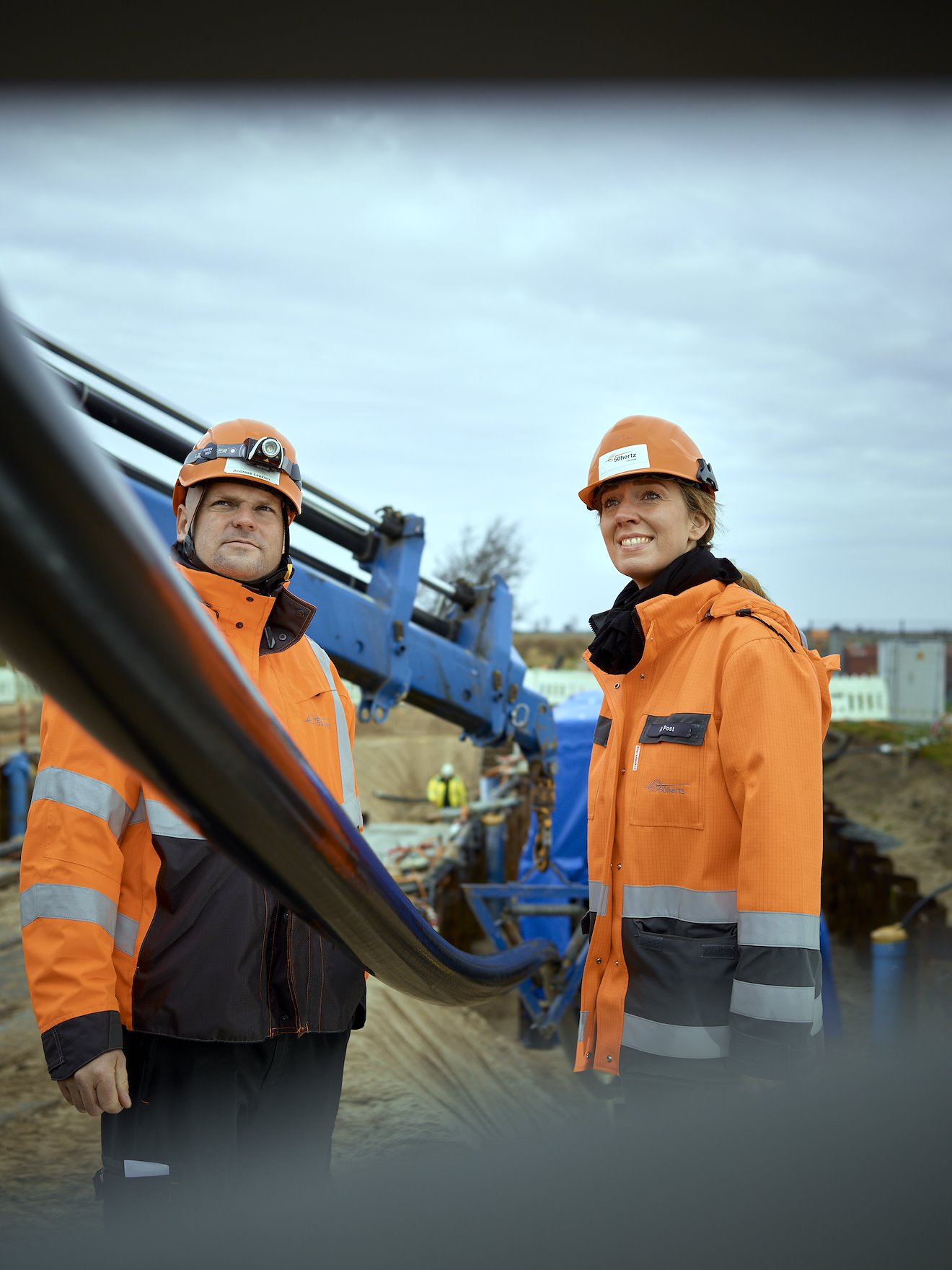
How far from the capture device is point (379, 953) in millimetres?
868

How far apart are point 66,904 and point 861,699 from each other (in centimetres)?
2797

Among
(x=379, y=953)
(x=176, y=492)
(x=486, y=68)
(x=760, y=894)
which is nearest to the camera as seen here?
(x=486, y=68)

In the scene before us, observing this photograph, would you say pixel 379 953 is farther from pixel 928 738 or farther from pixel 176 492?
pixel 928 738

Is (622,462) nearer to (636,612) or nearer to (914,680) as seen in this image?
(636,612)

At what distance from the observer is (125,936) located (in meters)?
2.19

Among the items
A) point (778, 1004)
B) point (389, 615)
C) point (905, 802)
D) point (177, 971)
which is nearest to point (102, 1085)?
point (177, 971)

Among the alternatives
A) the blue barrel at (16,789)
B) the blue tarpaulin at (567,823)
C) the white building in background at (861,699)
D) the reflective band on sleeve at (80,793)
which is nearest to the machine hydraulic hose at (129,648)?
→ the reflective band on sleeve at (80,793)

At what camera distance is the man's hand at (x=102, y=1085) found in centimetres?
204

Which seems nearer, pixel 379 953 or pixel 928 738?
pixel 379 953

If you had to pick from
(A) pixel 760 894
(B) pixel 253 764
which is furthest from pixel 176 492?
(B) pixel 253 764

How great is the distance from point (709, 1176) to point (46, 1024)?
189cm

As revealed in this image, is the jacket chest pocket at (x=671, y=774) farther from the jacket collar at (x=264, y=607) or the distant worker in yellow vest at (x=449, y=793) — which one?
the distant worker in yellow vest at (x=449, y=793)

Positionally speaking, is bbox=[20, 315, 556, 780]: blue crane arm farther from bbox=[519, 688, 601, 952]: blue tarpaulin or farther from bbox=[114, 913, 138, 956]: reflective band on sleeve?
bbox=[519, 688, 601, 952]: blue tarpaulin

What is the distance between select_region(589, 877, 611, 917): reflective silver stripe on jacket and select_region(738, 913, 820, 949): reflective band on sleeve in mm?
399
